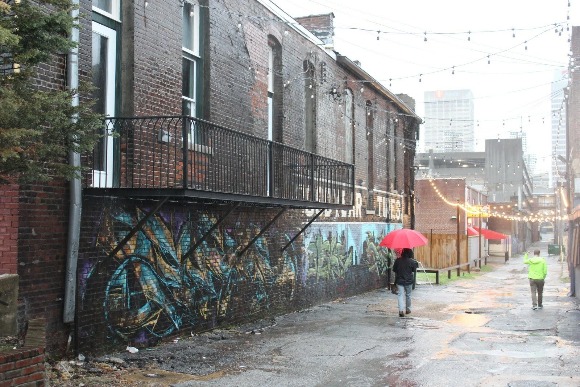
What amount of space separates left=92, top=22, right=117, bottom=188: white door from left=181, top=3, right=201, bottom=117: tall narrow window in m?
2.00

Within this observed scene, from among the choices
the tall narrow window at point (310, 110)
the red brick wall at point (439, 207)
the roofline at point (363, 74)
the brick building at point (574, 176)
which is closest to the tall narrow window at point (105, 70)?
the tall narrow window at point (310, 110)

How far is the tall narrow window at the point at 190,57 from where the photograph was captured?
40.8ft

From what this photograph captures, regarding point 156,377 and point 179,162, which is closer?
point 156,377

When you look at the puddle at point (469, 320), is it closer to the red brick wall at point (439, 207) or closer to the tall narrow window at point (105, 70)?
the tall narrow window at point (105, 70)

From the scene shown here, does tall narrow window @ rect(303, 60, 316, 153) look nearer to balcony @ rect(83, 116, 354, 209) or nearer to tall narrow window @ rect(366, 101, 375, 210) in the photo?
balcony @ rect(83, 116, 354, 209)

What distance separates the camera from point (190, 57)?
41.4 feet

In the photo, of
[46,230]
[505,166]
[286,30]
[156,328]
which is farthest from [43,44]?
[505,166]

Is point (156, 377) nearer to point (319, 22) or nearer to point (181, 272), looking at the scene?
point (181, 272)

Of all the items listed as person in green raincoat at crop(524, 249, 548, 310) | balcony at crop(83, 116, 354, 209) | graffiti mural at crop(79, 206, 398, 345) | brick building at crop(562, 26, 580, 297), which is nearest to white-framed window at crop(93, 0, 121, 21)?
balcony at crop(83, 116, 354, 209)

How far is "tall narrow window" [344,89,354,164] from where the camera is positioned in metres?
21.0

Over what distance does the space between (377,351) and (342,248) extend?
903 centimetres

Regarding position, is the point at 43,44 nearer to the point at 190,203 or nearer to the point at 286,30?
the point at 190,203

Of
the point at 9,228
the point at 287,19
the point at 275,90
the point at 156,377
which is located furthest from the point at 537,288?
the point at 9,228

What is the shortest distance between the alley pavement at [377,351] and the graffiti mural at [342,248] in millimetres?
1375
